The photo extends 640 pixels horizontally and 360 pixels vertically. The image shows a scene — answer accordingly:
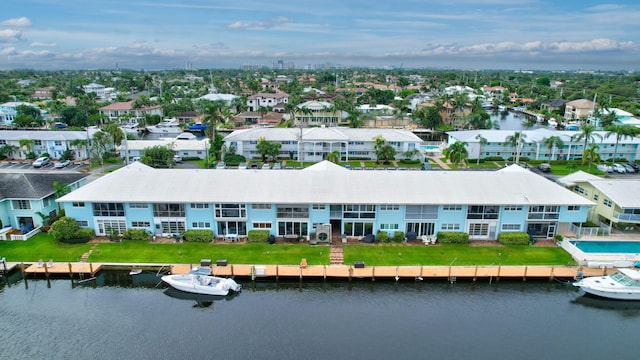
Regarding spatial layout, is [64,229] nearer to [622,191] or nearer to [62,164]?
[62,164]

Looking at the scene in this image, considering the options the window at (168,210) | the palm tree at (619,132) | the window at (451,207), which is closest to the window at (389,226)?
the window at (451,207)

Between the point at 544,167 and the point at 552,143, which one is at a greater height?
the point at 552,143

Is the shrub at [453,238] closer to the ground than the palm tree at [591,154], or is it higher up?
closer to the ground

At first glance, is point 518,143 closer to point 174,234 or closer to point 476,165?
point 476,165

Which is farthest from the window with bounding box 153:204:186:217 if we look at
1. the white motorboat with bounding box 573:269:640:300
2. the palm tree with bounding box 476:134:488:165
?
the palm tree with bounding box 476:134:488:165

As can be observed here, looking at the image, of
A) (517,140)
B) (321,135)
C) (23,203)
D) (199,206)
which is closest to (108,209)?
(199,206)

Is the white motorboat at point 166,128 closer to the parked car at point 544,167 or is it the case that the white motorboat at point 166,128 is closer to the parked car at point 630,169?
the parked car at point 544,167
